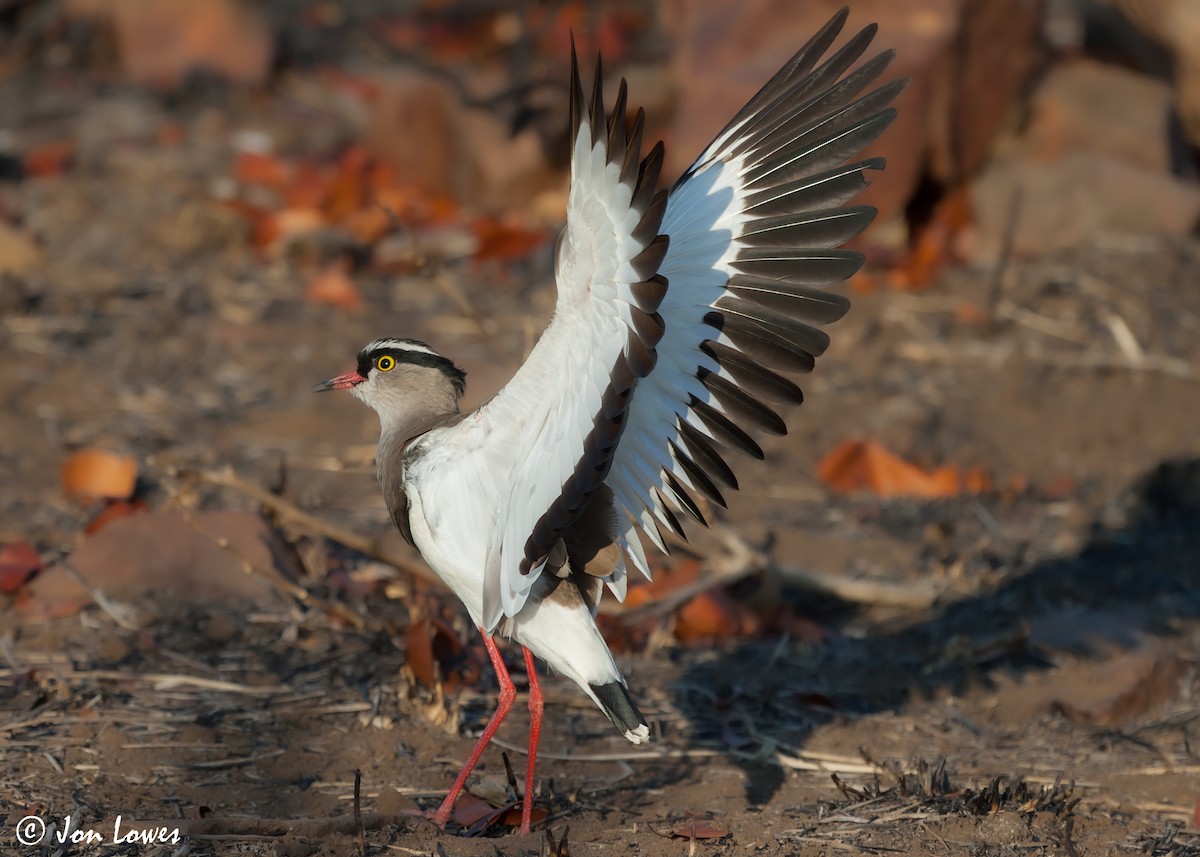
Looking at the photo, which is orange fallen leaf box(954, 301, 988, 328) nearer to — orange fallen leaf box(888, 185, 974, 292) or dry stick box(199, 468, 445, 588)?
orange fallen leaf box(888, 185, 974, 292)

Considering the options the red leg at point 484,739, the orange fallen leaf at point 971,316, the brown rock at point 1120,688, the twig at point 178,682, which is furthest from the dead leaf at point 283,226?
the brown rock at point 1120,688

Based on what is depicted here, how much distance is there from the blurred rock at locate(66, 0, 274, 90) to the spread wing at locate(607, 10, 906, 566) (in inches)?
333

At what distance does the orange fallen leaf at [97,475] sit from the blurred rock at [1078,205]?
18.3 ft

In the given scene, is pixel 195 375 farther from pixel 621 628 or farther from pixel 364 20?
pixel 364 20

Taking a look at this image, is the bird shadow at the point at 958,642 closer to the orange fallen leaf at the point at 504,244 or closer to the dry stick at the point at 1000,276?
the dry stick at the point at 1000,276

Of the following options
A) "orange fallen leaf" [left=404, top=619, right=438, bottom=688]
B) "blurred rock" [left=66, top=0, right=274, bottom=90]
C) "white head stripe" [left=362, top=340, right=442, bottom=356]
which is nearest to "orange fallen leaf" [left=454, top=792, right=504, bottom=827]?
"orange fallen leaf" [left=404, top=619, right=438, bottom=688]

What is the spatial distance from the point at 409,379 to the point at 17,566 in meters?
1.81

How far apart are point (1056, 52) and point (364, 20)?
20.9ft

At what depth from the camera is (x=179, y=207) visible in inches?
384

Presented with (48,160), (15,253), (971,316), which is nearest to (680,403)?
(971,316)

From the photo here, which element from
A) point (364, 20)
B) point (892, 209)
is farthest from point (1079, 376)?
point (364, 20)

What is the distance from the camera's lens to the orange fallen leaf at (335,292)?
28.8 ft

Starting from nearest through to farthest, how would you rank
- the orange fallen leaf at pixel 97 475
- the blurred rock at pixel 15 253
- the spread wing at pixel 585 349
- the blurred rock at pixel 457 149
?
the spread wing at pixel 585 349, the orange fallen leaf at pixel 97 475, the blurred rock at pixel 15 253, the blurred rock at pixel 457 149

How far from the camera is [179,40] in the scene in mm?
11609
